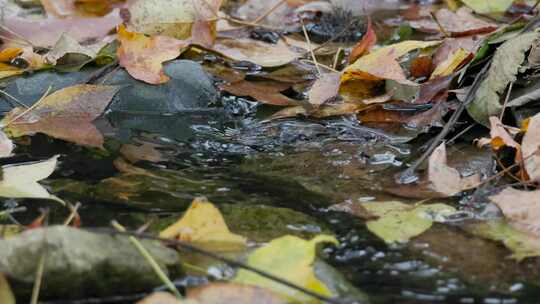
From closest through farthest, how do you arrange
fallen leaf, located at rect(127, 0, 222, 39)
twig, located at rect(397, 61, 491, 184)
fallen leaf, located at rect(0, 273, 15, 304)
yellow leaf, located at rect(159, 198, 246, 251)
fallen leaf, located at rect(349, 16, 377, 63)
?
fallen leaf, located at rect(0, 273, 15, 304) → yellow leaf, located at rect(159, 198, 246, 251) → twig, located at rect(397, 61, 491, 184) → fallen leaf, located at rect(349, 16, 377, 63) → fallen leaf, located at rect(127, 0, 222, 39)

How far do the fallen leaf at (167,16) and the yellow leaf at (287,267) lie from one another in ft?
4.31

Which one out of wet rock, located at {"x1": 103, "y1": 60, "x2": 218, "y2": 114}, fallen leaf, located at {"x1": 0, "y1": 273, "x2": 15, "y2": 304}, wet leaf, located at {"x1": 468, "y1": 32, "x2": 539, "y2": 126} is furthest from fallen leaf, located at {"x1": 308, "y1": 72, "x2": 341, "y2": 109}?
fallen leaf, located at {"x1": 0, "y1": 273, "x2": 15, "y2": 304}

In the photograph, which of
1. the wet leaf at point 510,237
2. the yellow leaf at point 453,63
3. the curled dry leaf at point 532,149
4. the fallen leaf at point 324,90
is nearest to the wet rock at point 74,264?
the wet leaf at point 510,237

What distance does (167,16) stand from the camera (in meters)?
2.41

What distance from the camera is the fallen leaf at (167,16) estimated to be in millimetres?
2398

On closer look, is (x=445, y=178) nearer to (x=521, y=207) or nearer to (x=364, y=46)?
(x=521, y=207)

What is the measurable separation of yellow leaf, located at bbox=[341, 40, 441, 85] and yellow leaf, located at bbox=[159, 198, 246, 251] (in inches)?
33.5

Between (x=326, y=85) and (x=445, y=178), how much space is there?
2.10ft

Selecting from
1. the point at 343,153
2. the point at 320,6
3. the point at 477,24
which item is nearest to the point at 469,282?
the point at 343,153

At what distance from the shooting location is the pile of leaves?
4.60 ft

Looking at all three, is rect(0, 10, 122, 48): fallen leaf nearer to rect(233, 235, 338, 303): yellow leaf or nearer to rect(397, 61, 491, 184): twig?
rect(397, 61, 491, 184): twig

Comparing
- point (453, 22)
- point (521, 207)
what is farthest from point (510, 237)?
point (453, 22)

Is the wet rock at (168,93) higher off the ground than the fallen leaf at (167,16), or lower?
lower

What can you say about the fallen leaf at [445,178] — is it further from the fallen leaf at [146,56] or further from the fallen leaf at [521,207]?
the fallen leaf at [146,56]
